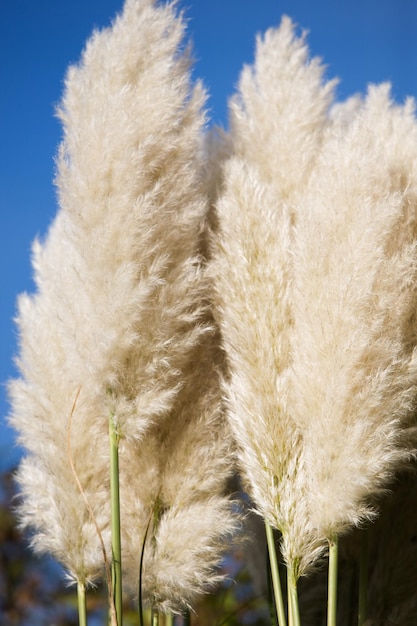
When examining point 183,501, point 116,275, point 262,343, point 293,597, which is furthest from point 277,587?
point 116,275

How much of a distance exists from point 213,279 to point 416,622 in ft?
2.57

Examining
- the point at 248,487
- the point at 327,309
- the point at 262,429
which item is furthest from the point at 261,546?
the point at 327,309

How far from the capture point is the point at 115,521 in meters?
1.05

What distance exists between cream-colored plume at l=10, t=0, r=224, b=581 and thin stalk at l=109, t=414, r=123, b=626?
20mm

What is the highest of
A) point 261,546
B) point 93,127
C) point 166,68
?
point 166,68

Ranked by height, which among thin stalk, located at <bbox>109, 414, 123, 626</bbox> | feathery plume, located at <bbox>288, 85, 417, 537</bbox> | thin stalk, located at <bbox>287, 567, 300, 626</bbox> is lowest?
thin stalk, located at <bbox>287, 567, 300, 626</bbox>

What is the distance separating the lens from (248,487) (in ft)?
3.90

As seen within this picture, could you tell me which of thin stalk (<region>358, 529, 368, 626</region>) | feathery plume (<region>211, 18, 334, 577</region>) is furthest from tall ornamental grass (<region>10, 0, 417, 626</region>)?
thin stalk (<region>358, 529, 368, 626</region>)

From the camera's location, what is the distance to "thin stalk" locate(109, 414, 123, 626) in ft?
3.45

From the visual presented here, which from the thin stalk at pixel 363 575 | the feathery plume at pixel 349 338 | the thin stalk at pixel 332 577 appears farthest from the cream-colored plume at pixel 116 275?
the thin stalk at pixel 363 575

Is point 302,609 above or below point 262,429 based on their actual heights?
below

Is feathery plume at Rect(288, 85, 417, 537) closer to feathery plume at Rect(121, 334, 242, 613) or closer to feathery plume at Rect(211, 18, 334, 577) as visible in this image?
feathery plume at Rect(211, 18, 334, 577)

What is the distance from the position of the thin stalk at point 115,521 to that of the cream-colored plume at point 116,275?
20 millimetres

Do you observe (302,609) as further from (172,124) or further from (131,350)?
(172,124)
